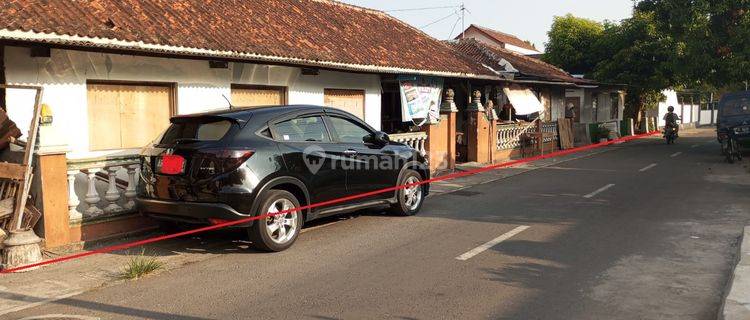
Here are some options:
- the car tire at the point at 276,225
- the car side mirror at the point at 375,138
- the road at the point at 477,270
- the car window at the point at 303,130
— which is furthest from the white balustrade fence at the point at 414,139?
the car tire at the point at 276,225

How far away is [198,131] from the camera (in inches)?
265

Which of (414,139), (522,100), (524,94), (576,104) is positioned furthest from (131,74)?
(576,104)

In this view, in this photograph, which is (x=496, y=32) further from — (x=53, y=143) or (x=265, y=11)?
(x=53, y=143)

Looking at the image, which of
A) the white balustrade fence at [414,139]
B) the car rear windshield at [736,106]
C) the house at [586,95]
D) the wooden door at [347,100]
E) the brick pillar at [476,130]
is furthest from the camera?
the house at [586,95]

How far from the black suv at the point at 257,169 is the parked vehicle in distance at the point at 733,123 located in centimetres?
1358

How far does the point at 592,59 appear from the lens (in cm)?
3272

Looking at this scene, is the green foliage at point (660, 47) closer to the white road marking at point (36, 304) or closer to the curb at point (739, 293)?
the curb at point (739, 293)

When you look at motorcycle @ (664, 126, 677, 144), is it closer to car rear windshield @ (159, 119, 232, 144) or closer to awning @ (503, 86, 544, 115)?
awning @ (503, 86, 544, 115)

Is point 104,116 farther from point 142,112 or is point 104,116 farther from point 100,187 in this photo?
point 100,187

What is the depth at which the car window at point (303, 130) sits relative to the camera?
23.1 feet

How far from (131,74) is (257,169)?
3.67 metres

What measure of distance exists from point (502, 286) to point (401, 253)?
1542 mm

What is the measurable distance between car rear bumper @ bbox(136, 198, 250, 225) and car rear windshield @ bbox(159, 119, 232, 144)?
738 millimetres

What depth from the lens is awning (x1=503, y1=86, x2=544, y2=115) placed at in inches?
764
